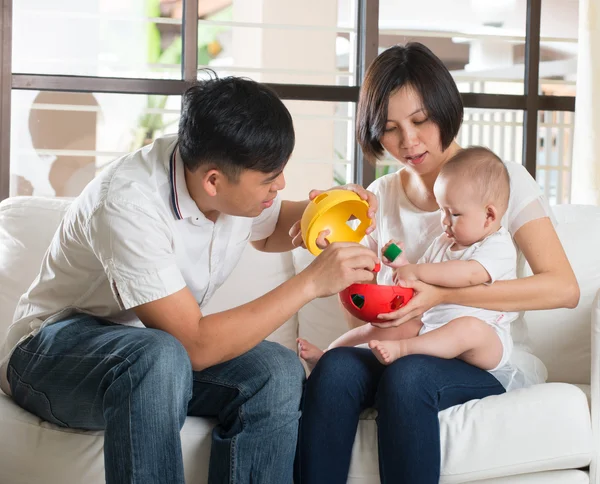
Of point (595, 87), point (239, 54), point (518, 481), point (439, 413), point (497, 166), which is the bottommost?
point (518, 481)

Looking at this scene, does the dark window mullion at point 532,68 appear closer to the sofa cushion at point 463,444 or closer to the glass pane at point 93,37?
the glass pane at point 93,37

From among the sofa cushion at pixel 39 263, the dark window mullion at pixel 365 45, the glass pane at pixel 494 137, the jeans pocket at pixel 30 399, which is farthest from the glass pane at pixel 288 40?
the jeans pocket at pixel 30 399

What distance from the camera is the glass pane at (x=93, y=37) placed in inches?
146

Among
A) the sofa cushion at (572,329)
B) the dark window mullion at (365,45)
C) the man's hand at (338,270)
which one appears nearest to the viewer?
the man's hand at (338,270)

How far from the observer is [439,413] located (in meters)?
1.68

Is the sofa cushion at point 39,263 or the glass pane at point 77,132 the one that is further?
the glass pane at point 77,132

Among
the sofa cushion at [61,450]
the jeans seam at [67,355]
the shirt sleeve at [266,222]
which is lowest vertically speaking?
the sofa cushion at [61,450]

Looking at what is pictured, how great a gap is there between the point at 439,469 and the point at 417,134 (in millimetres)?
769

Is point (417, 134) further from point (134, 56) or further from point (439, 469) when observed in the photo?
point (134, 56)

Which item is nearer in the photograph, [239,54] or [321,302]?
[321,302]

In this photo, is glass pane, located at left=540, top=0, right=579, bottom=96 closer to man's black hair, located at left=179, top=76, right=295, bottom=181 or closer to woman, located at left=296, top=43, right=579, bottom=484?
woman, located at left=296, top=43, right=579, bottom=484

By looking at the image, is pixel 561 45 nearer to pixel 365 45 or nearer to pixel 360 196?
pixel 365 45

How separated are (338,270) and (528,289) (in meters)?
0.52

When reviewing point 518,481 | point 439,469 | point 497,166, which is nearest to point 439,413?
point 439,469
